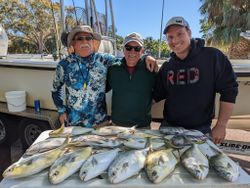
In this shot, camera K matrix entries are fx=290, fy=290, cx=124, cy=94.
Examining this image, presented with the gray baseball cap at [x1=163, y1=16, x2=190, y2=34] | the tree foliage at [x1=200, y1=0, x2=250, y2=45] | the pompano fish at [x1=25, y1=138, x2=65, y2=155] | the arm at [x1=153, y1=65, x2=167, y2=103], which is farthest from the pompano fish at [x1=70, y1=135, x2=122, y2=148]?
the tree foliage at [x1=200, y1=0, x2=250, y2=45]

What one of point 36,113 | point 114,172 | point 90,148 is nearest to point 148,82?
point 90,148

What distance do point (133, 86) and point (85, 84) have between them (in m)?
0.47

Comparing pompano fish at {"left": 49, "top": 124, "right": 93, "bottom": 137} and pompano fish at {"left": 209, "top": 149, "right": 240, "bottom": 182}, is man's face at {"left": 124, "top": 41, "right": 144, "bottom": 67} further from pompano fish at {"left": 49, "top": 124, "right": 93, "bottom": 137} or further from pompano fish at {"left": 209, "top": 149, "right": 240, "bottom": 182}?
pompano fish at {"left": 209, "top": 149, "right": 240, "bottom": 182}

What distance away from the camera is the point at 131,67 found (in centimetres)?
276

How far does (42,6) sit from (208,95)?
85.4ft

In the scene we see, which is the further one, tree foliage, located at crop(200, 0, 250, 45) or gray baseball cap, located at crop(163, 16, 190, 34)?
tree foliage, located at crop(200, 0, 250, 45)

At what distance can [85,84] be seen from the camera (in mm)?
→ 2812

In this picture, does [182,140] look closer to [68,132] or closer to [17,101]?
[68,132]

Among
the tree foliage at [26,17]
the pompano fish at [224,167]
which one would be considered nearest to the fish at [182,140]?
the pompano fish at [224,167]

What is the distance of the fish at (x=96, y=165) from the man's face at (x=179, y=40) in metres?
1.13

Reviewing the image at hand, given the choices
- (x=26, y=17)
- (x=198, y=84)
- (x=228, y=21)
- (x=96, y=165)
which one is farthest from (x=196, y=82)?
(x=26, y=17)

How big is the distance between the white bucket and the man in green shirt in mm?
2253

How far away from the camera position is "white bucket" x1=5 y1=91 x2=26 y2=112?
4.44 meters

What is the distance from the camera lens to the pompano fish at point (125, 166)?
1.58 meters
